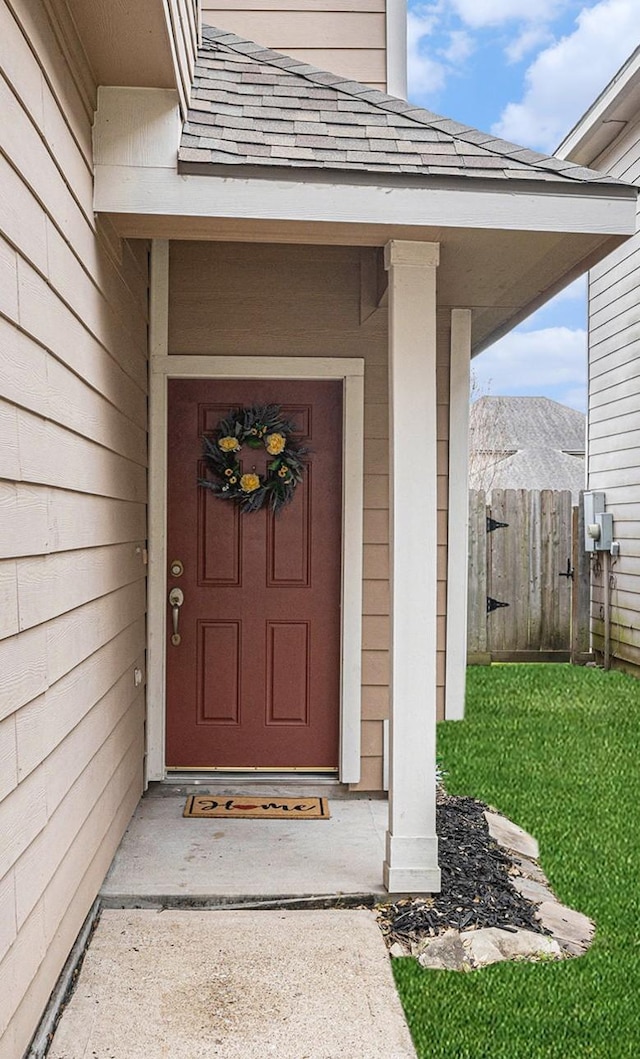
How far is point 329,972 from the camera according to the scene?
108 inches

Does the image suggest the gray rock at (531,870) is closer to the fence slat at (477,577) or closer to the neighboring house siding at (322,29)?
the neighboring house siding at (322,29)

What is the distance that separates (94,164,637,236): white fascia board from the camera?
2971 mm

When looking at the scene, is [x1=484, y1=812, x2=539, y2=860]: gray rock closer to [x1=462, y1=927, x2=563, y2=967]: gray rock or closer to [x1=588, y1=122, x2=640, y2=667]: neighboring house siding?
[x1=462, y1=927, x2=563, y2=967]: gray rock

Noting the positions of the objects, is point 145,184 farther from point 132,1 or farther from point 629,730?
point 629,730

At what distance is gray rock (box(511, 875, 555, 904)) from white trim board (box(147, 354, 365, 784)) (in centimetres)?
108

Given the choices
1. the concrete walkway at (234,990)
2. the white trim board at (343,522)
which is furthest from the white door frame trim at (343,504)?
the concrete walkway at (234,990)

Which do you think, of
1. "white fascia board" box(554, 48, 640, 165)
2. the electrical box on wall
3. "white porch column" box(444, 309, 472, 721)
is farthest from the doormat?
"white fascia board" box(554, 48, 640, 165)

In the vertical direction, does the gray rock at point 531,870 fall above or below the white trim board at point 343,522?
below

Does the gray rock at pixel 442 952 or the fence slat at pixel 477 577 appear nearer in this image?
the gray rock at pixel 442 952

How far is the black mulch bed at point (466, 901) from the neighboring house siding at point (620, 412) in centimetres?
444

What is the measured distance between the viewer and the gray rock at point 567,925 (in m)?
2.92

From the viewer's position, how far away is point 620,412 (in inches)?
316

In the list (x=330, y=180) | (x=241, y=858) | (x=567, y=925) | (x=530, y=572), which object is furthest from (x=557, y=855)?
(x=530, y=572)

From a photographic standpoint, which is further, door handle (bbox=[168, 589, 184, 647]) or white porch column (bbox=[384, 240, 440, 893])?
door handle (bbox=[168, 589, 184, 647])
